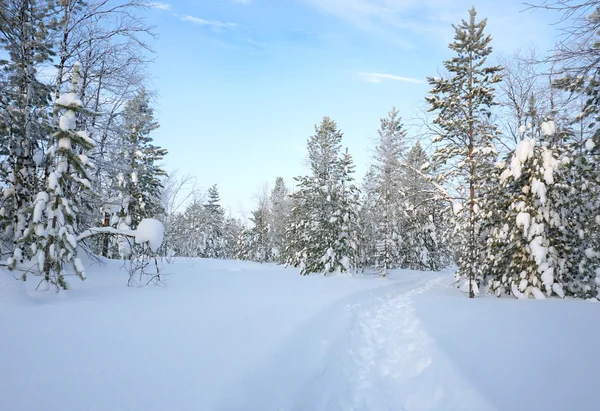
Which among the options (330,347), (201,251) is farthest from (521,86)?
(201,251)

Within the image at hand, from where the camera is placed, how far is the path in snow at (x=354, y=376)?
3719 mm

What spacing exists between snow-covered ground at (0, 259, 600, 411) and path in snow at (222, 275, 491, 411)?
0.8 inches

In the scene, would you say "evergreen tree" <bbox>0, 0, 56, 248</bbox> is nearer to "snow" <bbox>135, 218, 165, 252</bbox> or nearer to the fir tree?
"snow" <bbox>135, 218, 165, 252</bbox>

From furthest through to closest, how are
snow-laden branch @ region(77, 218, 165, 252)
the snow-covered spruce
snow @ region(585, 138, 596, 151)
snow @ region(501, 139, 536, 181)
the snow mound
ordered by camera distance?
snow @ region(501, 139, 536, 181)
the snow-covered spruce
snow @ region(585, 138, 596, 151)
snow-laden branch @ region(77, 218, 165, 252)
the snow mound

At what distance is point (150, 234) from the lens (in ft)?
24.9

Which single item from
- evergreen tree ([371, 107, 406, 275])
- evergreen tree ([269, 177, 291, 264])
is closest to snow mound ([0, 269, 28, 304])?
evergreen tree ([371, 107, 406, 275])

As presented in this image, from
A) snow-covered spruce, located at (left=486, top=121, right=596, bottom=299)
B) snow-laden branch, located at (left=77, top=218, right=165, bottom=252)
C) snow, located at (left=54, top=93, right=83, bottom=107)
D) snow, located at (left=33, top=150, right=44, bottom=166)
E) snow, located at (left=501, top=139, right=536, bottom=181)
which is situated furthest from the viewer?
snow, located at (left=501, top=139, right=536, bottom=181)

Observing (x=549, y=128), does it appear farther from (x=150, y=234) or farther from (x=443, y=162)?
(x=150, y=234)

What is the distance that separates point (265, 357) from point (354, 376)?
5.34 feet

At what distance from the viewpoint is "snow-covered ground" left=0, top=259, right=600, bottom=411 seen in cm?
300

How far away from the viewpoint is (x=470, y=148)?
43.6 feet

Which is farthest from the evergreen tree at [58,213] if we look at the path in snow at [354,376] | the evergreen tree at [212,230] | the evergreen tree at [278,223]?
the evergreen tree at [212,230]

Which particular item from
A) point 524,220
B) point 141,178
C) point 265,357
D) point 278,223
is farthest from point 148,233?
point 278,223

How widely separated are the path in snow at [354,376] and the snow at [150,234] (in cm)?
444
